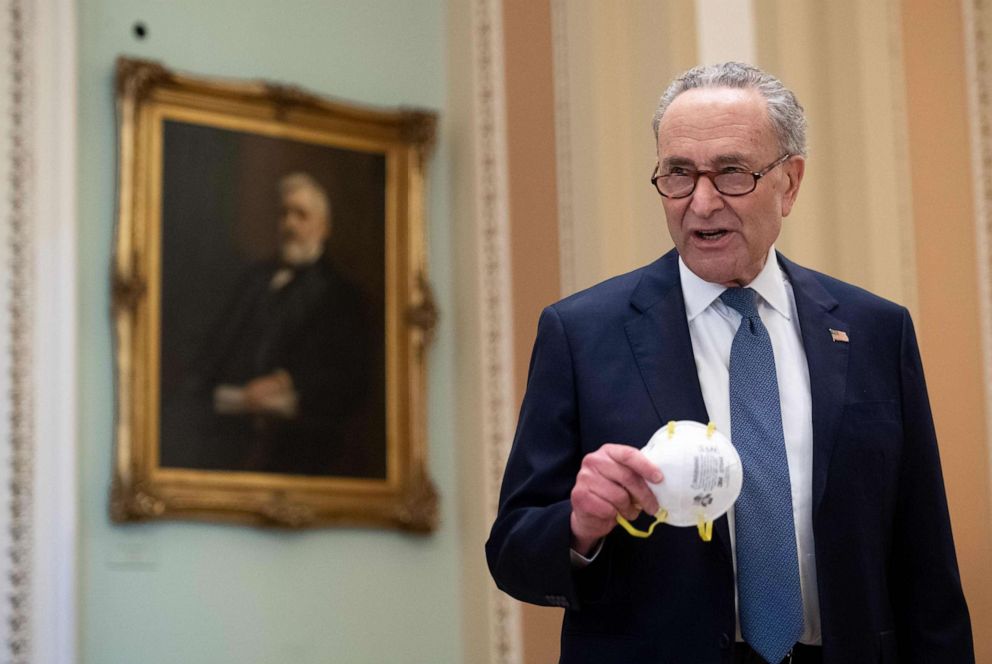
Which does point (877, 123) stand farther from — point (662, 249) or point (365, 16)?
point (365, 16)

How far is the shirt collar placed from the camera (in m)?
3.65

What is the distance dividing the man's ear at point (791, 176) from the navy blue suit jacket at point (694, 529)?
0.59 feet

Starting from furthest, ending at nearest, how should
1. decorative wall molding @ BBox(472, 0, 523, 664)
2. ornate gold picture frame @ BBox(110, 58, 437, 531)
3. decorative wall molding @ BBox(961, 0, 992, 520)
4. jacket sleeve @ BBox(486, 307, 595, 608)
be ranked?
decorative wall molding @ BBox(472, 0, 523, 664)
ornate gold picture frame @ BBox(110, 58, 437, 531)
decorative wall molding @ BBox(961, 0, 992, 520)
jacket sleeve @ BBox(486, 307, 595, 608)

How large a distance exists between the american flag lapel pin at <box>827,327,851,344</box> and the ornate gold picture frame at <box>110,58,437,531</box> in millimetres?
5421

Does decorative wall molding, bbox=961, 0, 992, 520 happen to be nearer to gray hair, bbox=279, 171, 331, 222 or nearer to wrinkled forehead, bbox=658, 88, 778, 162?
gray hair, bbox=279, 171, 331, 222

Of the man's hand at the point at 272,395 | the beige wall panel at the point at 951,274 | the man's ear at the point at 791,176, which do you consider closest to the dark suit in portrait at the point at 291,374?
the man's hand at the point at 272,395

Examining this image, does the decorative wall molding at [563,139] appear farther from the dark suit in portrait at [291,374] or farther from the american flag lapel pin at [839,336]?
the american flag lapel pin at [839,336]

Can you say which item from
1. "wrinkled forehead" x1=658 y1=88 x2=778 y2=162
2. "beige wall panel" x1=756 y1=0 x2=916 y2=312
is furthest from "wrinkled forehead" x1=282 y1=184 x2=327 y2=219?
"wrinkled forehead" x1=658 y1=88 x2=778 y2=162

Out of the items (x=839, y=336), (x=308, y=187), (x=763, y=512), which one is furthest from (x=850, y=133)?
(x=763, y=512)

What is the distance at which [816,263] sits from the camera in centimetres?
714

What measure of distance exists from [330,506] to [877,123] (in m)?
3.68

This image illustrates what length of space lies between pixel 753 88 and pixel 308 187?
5.94 metres

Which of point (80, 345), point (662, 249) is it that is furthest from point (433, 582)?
point (662, 249)

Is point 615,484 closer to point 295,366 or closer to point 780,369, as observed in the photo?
point 780,369
